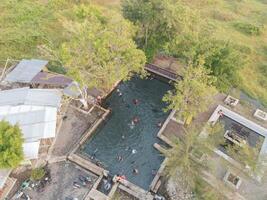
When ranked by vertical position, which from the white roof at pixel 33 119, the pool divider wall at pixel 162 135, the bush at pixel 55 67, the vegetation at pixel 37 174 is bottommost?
the vegetation at pixel 37 174

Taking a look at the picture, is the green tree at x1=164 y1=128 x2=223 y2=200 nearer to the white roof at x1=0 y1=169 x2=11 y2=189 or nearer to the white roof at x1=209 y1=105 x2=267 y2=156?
the white roof at x1=209 y1=105 x2=267 y2=156

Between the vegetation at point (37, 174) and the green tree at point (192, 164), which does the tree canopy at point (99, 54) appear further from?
the green tree at point (192, 164)

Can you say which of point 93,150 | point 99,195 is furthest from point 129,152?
point 99,195

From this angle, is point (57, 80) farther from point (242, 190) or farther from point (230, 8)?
point (230, 8)

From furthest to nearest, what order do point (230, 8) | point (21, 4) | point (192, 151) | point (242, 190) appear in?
point (230, 8) < point (21, 4) < point (242, 190) < point (192, 151)

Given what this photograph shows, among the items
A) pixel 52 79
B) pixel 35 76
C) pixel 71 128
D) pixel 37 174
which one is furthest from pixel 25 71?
pixel 37 174

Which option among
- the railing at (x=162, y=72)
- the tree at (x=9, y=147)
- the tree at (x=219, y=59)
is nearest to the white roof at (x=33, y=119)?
the tree at (x=9, y=147)
